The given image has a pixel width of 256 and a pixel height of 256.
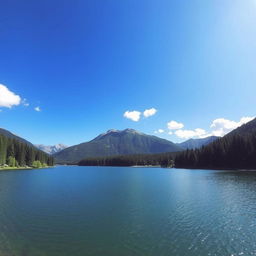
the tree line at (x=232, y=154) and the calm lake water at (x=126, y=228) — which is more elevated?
the tree line at (x=232, y=154)

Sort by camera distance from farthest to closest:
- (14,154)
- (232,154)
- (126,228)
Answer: (14,154) < (232,154) < (126,228)

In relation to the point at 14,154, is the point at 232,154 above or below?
below

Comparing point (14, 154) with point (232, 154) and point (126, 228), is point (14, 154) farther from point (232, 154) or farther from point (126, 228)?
point (232, 154)

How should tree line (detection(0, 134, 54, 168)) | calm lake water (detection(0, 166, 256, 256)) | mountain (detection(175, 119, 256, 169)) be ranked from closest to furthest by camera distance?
calm lake water (detection(0, 166, 256, 256)) < mountain (detection(175, 119, 256, 169)) < tree line (detection(0, 134, 54, 168))

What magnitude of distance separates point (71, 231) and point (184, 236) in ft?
39.7

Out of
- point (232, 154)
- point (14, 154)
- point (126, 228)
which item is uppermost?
point (14, 154)

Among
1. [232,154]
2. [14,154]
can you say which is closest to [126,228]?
[232,154]

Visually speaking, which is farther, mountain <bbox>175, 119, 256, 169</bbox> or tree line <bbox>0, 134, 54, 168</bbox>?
tree line <bbox>0, 134, 54, 168</bbox>

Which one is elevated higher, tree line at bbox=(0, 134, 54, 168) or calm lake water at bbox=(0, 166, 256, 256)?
tree line at bbox=(0, 134, 54, 168)

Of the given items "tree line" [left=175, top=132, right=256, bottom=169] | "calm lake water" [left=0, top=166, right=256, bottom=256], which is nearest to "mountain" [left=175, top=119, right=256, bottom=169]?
"tree line" [left=175, top=132, right=256, bottom=169]

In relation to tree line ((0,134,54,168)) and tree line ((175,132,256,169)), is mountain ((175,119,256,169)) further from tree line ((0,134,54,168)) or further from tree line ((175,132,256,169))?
tree line ((0,134,54,168))

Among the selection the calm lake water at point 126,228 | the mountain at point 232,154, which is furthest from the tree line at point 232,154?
the calm lake water at point 126,228

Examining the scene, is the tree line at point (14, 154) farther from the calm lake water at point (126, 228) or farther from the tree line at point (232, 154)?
the tree line at point (232, 154)

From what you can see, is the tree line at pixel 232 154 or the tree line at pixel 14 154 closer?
the tree line at pixel 232 154
